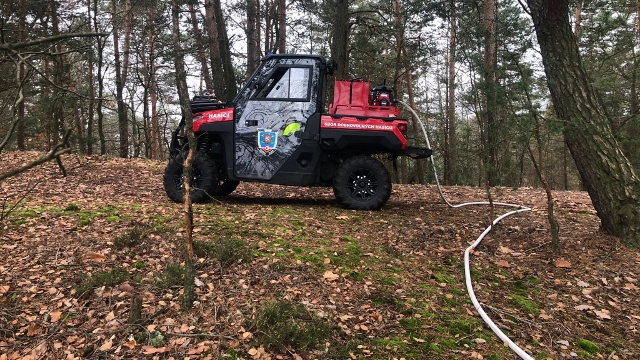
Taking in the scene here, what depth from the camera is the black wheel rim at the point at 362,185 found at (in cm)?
622

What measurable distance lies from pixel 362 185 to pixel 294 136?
1.30 m

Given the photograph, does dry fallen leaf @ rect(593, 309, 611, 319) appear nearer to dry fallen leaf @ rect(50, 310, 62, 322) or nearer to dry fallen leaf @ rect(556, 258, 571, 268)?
dry fallen leaf @ rect(556, 258, 571, 268)

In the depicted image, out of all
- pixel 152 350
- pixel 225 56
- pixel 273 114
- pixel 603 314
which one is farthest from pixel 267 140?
pixel 225 56

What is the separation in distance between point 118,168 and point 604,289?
9566mm

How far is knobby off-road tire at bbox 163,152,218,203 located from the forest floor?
551 millimetres

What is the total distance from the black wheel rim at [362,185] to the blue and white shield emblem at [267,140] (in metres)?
1.29

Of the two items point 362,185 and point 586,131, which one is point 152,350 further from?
point 586,131

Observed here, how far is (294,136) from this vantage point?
6.05 m

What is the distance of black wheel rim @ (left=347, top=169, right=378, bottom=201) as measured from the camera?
20.4 ft

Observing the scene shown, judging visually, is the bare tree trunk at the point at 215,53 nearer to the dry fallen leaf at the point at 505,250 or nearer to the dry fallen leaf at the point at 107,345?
the dry fallen leaf at the point at 505,250

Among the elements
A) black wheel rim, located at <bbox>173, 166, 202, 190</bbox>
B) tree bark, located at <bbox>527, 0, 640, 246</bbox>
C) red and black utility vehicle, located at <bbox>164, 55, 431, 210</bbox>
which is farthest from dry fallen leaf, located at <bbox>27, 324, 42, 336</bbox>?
tree bark, located at <bbox>527, 0, 640, 246</bbox>

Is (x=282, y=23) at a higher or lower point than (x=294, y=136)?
higher

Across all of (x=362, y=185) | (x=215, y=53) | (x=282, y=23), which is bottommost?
(x=362, y=185)

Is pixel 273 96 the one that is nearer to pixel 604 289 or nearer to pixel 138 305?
pixel 138 305
